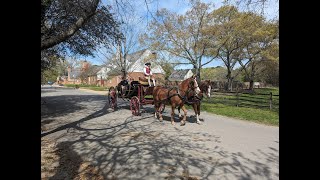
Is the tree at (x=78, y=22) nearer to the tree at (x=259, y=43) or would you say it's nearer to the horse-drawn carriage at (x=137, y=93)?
the horse-drawn carriage at (x=137, y=93)

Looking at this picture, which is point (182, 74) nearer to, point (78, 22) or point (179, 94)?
point (179, 94)

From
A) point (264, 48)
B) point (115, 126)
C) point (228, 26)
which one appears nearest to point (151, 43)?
point (228, 26)

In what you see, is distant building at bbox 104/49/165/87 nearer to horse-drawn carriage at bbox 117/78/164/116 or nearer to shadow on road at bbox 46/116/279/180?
horse-drawn carriage at bbox 117/78/164/116

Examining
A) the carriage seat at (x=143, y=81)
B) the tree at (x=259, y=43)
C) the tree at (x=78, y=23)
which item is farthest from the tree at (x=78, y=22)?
the tree at (x=259, y=43)

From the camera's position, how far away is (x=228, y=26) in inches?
1040

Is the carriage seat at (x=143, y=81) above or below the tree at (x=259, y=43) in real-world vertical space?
below

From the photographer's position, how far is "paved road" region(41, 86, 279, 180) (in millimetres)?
4812

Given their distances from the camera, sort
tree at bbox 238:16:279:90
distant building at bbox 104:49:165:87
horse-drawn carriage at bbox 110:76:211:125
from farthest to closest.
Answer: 1. distant building at bbox 104:49:165:87
2. tree at bbox 238:16:279:90
3. horse-drawn carriage at bbox 110:76:211:125

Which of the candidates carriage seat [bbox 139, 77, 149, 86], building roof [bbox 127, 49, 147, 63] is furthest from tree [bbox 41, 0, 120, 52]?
building roof [bbox 127, 49, 147, 63]

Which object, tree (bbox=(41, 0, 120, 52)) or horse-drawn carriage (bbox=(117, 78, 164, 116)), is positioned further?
horse-drawn carriage (bbox=(117, 78, 164, 116))

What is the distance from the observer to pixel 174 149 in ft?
20.9

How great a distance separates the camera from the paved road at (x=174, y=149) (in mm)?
4812
